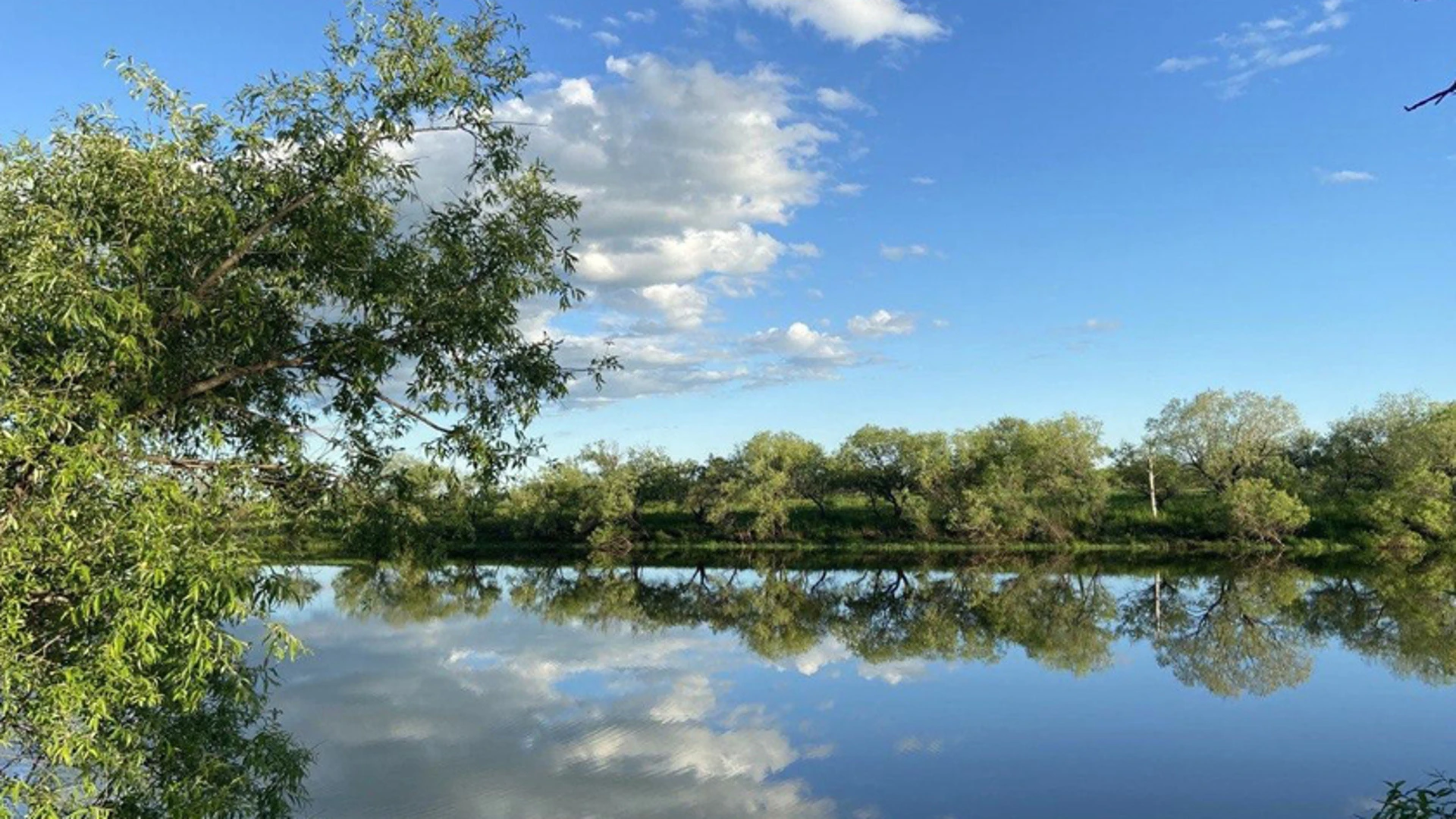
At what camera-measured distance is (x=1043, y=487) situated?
181 feet

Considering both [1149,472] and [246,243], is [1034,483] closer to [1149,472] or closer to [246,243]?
[1149,472]

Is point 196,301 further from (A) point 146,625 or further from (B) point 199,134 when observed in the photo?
(A) point 146,625

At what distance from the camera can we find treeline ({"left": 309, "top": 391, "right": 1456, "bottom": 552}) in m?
47.1

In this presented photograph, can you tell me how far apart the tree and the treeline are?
10 centimetres

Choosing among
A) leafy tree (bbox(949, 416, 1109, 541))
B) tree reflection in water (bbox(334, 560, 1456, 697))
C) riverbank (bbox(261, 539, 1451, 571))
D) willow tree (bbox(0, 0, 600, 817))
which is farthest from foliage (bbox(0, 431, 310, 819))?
leafy tree (bbox(949, 416, 1109, 541))

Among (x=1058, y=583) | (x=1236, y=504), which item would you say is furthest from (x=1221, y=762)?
(x=1236, y=504)

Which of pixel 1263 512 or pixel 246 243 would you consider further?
pixel 1263 512

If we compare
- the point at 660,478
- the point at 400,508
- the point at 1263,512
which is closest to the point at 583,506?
the point at 660,478

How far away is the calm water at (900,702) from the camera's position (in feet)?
50.4

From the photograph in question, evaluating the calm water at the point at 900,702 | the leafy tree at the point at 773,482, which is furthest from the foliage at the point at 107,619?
the leafy tree at the point at 773,482

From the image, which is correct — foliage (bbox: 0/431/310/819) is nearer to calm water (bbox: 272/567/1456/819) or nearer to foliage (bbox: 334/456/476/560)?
foliage (bbox: 334/456/476/560)

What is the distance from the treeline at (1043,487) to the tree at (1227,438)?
10 centimetres

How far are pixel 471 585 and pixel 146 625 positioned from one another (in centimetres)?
4407

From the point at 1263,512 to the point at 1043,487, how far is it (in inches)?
481
